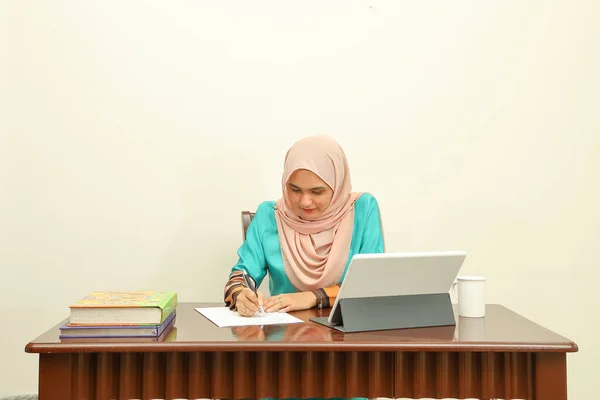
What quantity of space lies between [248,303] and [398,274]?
0.43 m

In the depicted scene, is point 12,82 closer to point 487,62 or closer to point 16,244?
point 16,244

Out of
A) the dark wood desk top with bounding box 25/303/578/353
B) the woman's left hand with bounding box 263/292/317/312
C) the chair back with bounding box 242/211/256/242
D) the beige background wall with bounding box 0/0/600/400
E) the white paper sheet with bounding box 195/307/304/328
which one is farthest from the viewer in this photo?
the beige background wall with bounding box 0/0/600/400

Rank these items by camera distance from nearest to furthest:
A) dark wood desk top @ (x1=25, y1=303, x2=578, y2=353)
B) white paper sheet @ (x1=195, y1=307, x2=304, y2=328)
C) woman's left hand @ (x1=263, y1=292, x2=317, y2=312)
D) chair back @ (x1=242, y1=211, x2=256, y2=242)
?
dark wood desk top @ (x1=25, y1=303, x2=578, y2=353) < white paper sheet @ (x1=195, y1=307, x2=304, y2=328) < woman's left hand @ (x1=263, y1=292, x2=317, y2=312) < chair back @ (x1=242, y1=211, x2=256, y2=242)

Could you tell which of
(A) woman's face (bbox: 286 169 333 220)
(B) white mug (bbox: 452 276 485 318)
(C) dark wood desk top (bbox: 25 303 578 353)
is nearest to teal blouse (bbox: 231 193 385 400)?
(A) woman's face (bbox: 286 169 333 220)

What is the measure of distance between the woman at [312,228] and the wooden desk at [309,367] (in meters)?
0.61

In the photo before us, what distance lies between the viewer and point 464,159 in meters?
2.55

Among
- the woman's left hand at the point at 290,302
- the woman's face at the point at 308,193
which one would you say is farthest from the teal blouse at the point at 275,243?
the woman's left hand at the point at 290,302

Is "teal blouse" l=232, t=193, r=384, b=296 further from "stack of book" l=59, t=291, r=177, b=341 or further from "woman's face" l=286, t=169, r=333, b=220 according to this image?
"stack of book" l=59, t=291, r=177, b=341

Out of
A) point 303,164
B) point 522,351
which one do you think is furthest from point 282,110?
point 522,351

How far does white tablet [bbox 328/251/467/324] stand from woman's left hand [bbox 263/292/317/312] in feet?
0.82

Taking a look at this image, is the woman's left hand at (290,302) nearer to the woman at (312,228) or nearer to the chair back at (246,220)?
the woman at (312,228)

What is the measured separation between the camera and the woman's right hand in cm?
155

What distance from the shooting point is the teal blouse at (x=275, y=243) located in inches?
77.8

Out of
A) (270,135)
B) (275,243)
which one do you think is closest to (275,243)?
(275,243)
